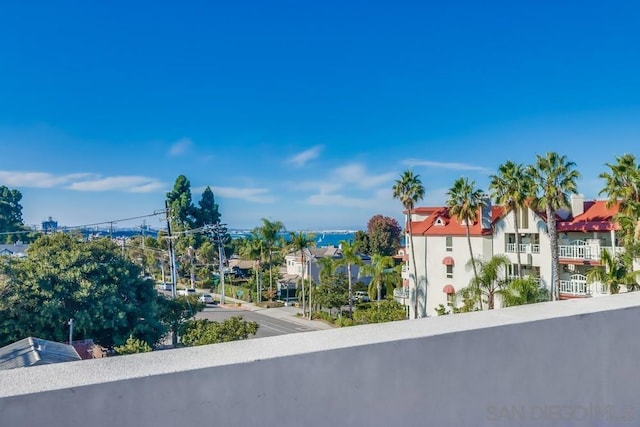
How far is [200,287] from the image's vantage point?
5084 centimetres

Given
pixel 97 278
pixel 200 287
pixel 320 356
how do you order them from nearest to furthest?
1. pixel 320 356
2. pixel 97 278
3. pixel 200 287

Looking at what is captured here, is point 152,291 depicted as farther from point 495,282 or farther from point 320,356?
point 320,356

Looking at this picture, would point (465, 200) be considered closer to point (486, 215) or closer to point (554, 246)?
point (486, 215)

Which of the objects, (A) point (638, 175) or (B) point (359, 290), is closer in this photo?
(A) point (638, 175)

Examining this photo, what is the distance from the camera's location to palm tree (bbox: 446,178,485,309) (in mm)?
25469

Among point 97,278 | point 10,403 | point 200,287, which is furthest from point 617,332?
point 200,287

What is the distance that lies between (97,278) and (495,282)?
18536 mm

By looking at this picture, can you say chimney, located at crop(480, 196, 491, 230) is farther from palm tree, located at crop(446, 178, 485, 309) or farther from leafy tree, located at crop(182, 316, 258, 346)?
leafy tree, located at crop(182, 316, 258, 346)

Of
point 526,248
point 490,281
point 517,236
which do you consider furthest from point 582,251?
point 490,281

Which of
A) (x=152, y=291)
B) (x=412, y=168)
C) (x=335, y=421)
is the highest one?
(x=412, y=168)

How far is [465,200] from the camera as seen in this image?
83.7 ft

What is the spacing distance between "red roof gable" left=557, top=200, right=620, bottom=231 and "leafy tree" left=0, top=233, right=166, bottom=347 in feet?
67.3

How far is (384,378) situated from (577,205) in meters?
26.4

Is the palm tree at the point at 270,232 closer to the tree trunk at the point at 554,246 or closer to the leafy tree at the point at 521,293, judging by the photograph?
the tree trunk at the point at 554,246
